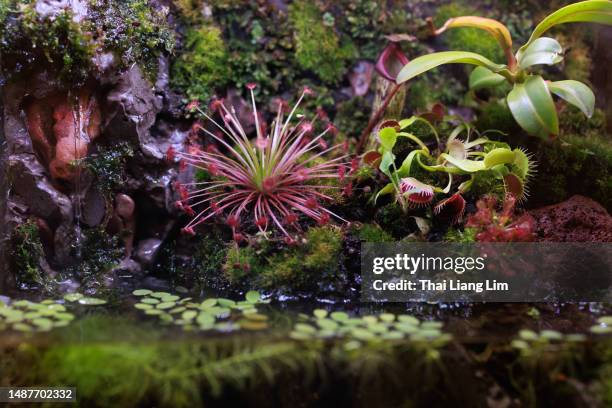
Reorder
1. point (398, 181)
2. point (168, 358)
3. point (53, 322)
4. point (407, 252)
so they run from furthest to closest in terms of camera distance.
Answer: point (398, 181) < point (407, 252) < point (53, 322) < point (168, 358)

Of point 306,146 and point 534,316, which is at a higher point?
point 306,146

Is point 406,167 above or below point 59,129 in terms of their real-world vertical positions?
below

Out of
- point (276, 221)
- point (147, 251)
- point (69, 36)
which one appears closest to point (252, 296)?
point (276, 221)

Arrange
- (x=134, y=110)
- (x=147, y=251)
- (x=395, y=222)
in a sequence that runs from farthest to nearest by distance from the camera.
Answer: (x=147, y=251)
(x=134, y=110)
(x=395, y=222)

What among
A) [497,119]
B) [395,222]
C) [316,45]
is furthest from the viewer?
[316,45]

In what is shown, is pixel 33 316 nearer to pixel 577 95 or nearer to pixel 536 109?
pixel 536 109

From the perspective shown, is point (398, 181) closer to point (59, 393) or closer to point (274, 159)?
point (274, 159)

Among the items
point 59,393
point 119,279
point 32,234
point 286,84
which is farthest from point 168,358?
point 286,84
